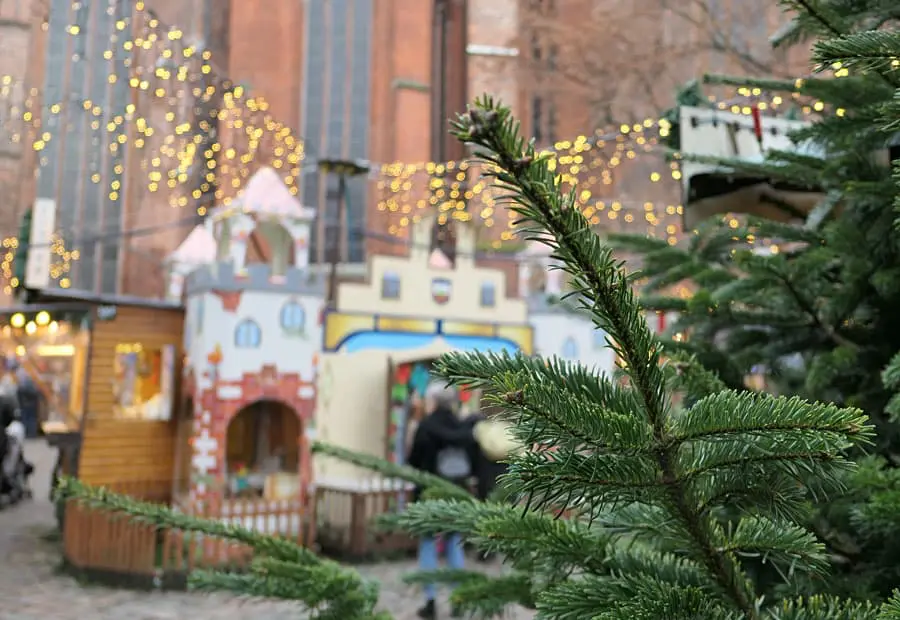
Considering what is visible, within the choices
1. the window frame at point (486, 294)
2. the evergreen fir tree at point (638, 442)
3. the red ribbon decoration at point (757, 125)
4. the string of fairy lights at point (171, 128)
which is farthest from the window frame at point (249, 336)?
the evergreen fir tree at point (638, 442)

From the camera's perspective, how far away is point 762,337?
75.5 inches

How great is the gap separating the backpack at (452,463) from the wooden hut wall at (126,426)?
322cm

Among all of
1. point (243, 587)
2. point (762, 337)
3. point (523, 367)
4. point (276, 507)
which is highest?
point (762, 337)

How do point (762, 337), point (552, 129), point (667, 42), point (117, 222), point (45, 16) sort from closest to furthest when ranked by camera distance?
point (762, 337)
point (45, 16)
point (667, 42)
point (117, 222)
point (552, 129)

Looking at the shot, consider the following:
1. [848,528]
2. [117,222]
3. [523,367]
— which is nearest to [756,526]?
[523,367]

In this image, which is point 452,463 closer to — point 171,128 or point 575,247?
point 575,247

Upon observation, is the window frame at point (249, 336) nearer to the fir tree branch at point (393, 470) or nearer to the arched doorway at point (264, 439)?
the arched doorway at point (264, 439)

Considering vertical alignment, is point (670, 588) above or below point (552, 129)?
below

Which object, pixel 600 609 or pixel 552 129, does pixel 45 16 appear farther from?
pixel 552 129

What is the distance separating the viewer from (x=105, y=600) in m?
5.61

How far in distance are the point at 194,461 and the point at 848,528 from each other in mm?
6845

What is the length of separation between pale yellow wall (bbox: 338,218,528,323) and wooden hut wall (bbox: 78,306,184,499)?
196 cm

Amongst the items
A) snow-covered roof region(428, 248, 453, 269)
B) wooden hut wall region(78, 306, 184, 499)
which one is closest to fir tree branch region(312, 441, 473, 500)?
wooden hut wall region(78, 306, 184, 499)

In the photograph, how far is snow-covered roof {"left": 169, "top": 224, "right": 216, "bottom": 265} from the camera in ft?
33.6
